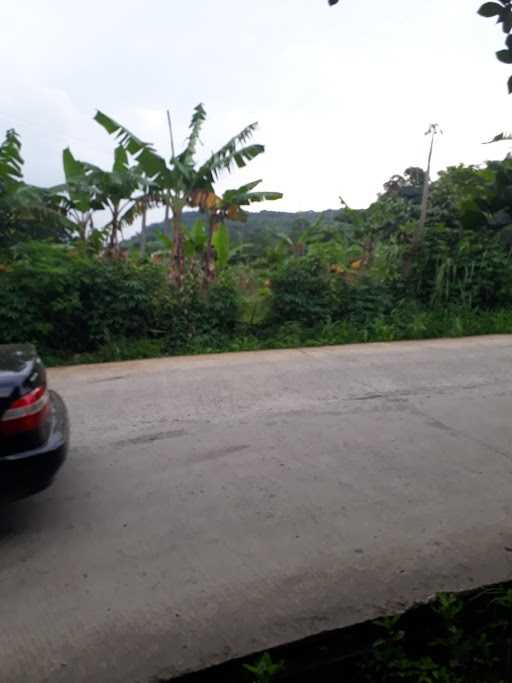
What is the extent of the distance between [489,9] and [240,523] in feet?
8.75

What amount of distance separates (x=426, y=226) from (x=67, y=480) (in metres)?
8.36

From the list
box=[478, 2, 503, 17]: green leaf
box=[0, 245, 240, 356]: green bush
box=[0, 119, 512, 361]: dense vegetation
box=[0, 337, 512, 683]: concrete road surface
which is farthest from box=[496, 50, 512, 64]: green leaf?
box=[0, 245, 240, 356]: green bush

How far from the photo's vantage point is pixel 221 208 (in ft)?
35.9

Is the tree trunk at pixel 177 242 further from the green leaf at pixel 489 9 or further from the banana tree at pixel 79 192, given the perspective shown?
the green leaf at pixel 489 9

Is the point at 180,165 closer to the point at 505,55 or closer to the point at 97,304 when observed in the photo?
the point at 97,304

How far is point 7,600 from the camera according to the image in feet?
9.11

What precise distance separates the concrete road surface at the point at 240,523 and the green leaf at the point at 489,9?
228 cm

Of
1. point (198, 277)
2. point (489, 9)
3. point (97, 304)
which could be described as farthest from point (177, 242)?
point (489, 9)

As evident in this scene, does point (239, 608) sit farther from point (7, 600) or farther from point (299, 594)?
point (7, 600)

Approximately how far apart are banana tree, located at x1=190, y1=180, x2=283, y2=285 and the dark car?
6.76 metres

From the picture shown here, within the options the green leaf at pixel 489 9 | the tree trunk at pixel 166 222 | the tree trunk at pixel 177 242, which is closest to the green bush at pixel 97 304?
the tree trunk at pixel 177 242

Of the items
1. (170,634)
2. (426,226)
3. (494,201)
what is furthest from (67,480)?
(426,226)

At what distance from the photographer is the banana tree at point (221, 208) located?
34.1 feet

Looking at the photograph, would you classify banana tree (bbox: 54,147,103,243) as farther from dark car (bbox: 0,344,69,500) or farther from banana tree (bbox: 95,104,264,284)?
dark car (bbox: 0,344,69,500)
